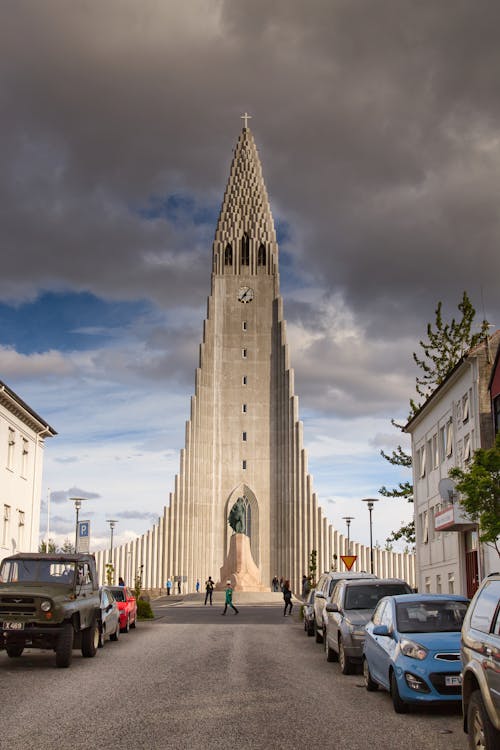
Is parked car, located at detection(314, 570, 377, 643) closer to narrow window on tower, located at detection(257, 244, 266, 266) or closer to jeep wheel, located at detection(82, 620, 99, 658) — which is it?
jeep wheel, located at detection(82, 620, 99, 658)

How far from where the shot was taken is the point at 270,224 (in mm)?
95500

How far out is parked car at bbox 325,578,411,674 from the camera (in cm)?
1559

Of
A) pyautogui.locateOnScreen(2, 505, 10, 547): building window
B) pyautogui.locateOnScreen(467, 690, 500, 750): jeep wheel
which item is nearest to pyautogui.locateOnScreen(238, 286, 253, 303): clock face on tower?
pyautogui.locateOnScreen(2, 505, 10, 547): building window

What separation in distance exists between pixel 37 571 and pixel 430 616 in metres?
8.75

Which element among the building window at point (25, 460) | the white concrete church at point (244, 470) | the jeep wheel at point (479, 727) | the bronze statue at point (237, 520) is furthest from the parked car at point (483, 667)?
the white concrete church at point (244, 470)

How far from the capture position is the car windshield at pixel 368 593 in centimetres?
1692

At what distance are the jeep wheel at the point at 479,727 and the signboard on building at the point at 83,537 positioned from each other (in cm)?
3160

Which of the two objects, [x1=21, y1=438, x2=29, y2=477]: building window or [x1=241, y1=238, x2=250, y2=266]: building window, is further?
[x1=241, y1=238, x2=250, y2=266]: building window

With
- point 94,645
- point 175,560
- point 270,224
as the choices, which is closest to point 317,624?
point 94,645

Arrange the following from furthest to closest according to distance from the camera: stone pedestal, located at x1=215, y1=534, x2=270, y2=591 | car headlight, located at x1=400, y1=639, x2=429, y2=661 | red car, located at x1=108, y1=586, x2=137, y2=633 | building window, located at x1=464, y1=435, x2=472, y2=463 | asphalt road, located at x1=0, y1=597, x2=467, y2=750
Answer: stone pedestal, located at x1=215, y1=534, x2=270, y2=591, building window, located at x1=464, y1=435, x2=472, y2=463, red car, located at x1=108, y1=586, x2=137, y2=633, car headlight, located at x1=400, y1=639, x2=429, y2=661, asphalt road, located at x1=0, y1=597, x2=467, y2=750

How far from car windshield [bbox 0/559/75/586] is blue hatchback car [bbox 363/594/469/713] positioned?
690cm

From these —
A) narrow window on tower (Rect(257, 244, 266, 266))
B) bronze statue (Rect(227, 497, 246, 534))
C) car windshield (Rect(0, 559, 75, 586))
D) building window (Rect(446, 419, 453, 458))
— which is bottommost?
car windshield (Rect(0, 559, 75, 586))

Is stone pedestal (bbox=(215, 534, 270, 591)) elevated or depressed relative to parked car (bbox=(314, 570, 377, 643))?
elevated

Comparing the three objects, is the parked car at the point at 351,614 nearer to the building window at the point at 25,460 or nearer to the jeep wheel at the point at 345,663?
the jeep wheel at the point at 345,663
